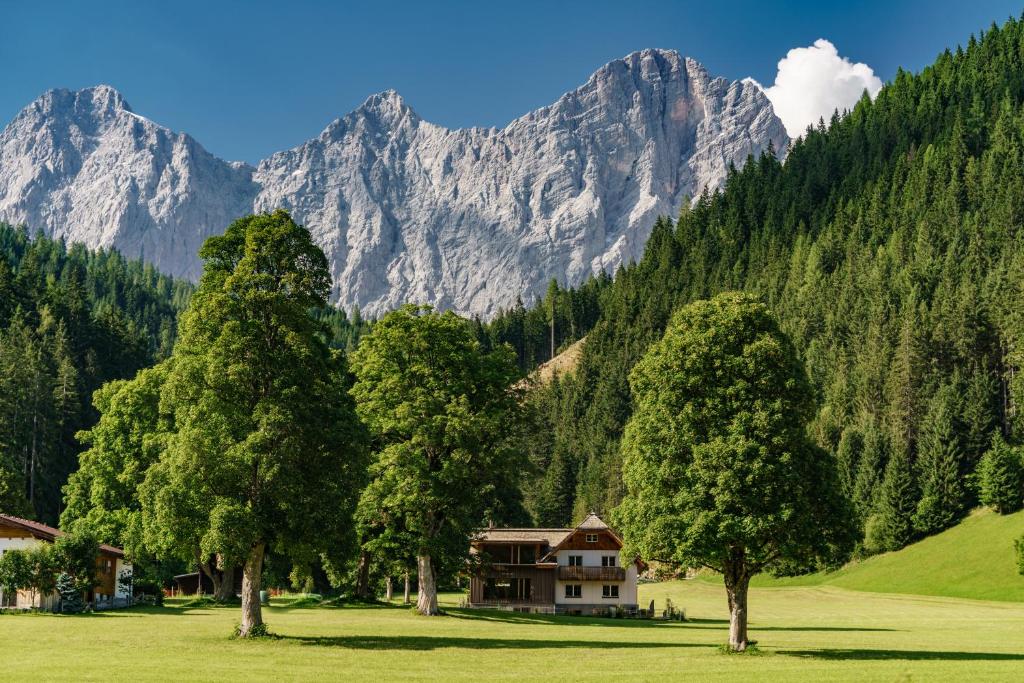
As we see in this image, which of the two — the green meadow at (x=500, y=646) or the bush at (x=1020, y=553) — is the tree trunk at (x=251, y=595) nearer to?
the green meadow at (x=500, y=646)

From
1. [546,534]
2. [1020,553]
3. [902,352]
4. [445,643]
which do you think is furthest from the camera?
[902,352]

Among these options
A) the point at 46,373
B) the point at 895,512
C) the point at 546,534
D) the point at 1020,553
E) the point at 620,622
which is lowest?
the point at 620,622

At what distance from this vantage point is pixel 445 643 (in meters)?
39.8

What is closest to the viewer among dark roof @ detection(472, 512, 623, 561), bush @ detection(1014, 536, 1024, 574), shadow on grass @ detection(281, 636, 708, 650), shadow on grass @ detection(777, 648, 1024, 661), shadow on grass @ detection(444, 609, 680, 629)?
shadow on grass @ detection(777, 648, 1024, 661)

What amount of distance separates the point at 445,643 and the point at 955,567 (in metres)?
74.2

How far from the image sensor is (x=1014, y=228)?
159 meters

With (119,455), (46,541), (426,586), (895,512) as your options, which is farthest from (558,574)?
(895,512)

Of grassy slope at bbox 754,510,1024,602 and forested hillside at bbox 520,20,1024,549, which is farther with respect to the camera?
forested hillside at bbox 520,20,1024,549

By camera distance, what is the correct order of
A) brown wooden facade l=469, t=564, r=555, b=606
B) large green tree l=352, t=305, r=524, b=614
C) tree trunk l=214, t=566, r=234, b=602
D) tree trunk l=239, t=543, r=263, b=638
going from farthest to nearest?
brown wooden facade l=469, t=564, r=555, b=606, tree trunk l=214, t=566, r=234, b=602, large green tree l=352, t=305, r=524, b=614, tree trunk l=239, t=543, r=263, b=638

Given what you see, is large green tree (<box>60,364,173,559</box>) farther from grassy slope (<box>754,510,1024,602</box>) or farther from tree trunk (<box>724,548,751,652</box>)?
grassy slope (<box>754,510,1024,602</box>)

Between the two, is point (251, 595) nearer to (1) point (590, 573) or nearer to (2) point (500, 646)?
(2) point (500, 646)

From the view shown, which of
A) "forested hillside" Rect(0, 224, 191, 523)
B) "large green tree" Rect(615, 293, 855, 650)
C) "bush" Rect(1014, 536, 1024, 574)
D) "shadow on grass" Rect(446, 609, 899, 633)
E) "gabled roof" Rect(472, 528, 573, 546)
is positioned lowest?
"shadow on grass" Rect(446, 609, 899, 633)

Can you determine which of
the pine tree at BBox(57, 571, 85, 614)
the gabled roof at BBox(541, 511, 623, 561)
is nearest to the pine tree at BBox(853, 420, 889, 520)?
the gabled roof at BBox(541, 511, 623, 561)

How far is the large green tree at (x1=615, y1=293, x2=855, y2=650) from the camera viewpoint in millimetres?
37219
